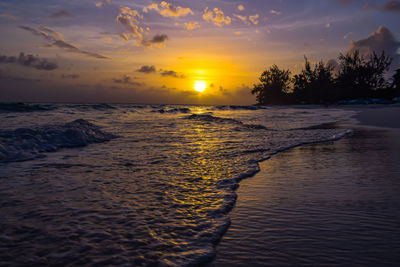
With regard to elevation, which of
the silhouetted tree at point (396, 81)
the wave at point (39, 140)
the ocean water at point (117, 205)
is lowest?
the ocean water at point (117, 205)

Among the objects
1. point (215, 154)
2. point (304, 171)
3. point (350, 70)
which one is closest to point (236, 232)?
point (304, 171)

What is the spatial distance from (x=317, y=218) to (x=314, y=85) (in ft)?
236

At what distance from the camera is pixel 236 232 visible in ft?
7.45

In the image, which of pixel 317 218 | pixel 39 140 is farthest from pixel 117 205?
pixel 39 140

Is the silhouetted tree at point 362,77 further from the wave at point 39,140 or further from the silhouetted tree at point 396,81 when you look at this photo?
the wave at point 39,140

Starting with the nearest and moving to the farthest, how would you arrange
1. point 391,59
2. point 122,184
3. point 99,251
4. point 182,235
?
point 99,251 → point 182,235 → point 122,184 → point 391,59

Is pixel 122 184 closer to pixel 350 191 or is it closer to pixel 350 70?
pixel 350 191

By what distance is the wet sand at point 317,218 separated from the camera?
1.86 m

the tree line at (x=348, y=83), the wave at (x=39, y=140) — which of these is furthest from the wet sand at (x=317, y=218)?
the tree line at (x=348, y=83)

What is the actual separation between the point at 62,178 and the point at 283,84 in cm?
8365

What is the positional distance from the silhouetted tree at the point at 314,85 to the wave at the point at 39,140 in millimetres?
63691

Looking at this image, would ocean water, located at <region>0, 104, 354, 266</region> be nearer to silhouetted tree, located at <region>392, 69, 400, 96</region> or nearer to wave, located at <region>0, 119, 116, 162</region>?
wave, located at <region>0, 119, 116, 162</region>

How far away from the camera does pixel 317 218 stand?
2.48 meters

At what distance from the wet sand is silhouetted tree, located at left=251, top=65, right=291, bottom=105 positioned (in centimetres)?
8038
